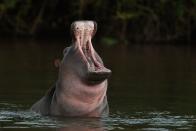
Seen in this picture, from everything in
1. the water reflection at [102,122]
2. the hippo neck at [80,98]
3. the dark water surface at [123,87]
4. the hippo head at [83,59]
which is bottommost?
the dark water surface at [123,87]

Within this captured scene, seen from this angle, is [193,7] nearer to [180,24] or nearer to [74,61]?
[180,24]

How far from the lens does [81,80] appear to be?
9320 millimetres

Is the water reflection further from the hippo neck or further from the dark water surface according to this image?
the hippo neck

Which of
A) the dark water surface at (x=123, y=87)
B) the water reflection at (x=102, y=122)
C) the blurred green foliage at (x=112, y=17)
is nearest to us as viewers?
the water reflection at (x=102, y=122)

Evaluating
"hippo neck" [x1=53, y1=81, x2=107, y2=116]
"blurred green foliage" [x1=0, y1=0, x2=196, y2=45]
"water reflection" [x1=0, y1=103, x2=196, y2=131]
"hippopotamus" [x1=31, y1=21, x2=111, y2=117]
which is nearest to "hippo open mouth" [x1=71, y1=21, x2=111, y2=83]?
"hippopotamus" [x1=31, y1=21, x2=111, y2=117]

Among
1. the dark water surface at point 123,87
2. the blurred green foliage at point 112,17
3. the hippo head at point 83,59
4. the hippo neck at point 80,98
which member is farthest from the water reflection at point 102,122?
the blurred green foliage at point 112,17

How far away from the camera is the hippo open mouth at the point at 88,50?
9.09 meters

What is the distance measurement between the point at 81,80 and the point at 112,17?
47.7 ft

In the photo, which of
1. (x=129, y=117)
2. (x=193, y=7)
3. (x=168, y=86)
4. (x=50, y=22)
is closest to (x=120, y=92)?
(x=168, y=86)

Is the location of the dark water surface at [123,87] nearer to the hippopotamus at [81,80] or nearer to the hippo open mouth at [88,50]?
the hippopotamus at [81,80]

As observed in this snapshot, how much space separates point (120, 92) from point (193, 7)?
10852 millimetres

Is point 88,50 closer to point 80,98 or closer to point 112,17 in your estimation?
point 80,98

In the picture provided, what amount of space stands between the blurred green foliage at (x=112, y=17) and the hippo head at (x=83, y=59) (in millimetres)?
13062

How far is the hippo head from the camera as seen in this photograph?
913 centimetres
